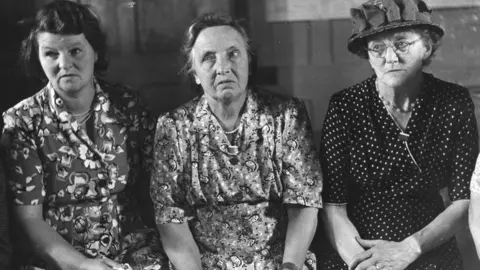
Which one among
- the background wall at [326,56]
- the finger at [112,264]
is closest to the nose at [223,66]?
the background wall at [326,56]

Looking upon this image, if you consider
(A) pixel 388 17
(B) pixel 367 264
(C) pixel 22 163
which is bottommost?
(B) pixel 367 264

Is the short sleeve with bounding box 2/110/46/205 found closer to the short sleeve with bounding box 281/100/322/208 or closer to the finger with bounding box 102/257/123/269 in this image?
the finger with bounding box 102/257/123/269

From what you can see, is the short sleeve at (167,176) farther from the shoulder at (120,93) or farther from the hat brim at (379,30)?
the hat brim at (379,30)

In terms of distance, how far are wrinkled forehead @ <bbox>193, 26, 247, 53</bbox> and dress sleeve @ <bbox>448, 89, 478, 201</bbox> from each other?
80cm

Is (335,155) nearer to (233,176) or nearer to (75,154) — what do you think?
(233,176)

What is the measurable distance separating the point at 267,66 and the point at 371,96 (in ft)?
1.53

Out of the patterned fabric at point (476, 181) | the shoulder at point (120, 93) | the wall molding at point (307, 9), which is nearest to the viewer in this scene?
the patterned fabric at point (476, 181)

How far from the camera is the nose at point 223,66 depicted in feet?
7.59

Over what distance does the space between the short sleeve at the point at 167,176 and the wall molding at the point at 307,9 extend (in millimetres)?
617

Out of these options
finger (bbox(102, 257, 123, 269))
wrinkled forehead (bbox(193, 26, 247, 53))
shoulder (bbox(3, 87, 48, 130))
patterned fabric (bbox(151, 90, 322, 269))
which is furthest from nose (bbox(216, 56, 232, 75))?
finger (bbox(102, 257, 123, 269))

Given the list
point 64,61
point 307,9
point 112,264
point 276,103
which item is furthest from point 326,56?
point 112,264

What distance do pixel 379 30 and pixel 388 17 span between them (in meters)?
0.05

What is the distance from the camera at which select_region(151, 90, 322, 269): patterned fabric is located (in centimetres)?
239

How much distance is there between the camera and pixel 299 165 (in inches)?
93.9
